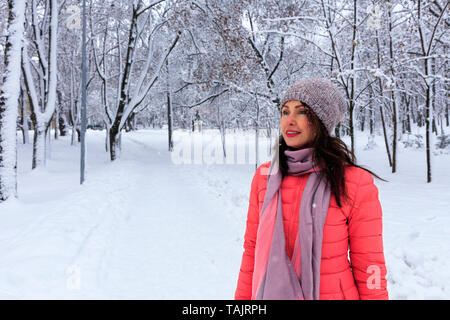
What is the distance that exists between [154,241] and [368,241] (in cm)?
460

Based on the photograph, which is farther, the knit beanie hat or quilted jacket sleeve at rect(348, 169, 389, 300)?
the knit beanie hat

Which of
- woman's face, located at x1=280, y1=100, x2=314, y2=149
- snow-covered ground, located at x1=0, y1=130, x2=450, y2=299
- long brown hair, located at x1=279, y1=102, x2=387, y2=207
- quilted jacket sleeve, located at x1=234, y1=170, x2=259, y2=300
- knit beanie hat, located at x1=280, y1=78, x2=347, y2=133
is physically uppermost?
knit beanie hat, located at x1=280, y1=78, x2=347, y2=133

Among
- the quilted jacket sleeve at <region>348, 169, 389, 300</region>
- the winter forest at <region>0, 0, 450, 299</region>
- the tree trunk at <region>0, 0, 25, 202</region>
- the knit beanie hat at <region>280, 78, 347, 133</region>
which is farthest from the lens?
the tree trunk at <region>0, 0, 25, 202</region>

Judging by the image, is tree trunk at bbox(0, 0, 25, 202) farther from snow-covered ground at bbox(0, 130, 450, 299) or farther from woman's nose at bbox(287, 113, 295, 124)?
woman's nose at bbox(287, 113, 295, 124)

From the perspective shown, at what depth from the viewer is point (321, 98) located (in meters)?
1.79

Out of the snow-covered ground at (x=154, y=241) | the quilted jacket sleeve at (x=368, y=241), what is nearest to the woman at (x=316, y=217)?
the quilted jacket sleeve at (x=368, y=241)

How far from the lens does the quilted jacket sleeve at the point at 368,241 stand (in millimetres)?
1639

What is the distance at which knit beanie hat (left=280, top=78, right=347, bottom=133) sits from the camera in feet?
5.88

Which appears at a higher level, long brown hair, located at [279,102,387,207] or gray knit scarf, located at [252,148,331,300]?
long brown hair, located at [279,102,387,207]

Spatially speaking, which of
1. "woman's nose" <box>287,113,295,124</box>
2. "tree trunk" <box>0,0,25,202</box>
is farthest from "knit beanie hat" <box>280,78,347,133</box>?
"tree trunk" <box>0,0,25,202</box>

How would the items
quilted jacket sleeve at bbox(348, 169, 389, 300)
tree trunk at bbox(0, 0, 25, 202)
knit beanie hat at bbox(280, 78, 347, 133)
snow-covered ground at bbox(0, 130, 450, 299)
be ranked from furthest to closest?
tree trunk at bbox(0, 0, 25, 202), snow-covered ground at bbox(0, 130, 450, 299), knit beanie hat at bbox(280, 78, 347, 133), quilted jacket sleeve at bbox(348, 169, 389, 300)

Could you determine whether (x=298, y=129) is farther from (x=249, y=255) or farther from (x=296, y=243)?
(x=249, y=255)

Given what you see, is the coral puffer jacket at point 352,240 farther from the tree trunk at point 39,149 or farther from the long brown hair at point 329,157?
the tree trunk at point 39,149
